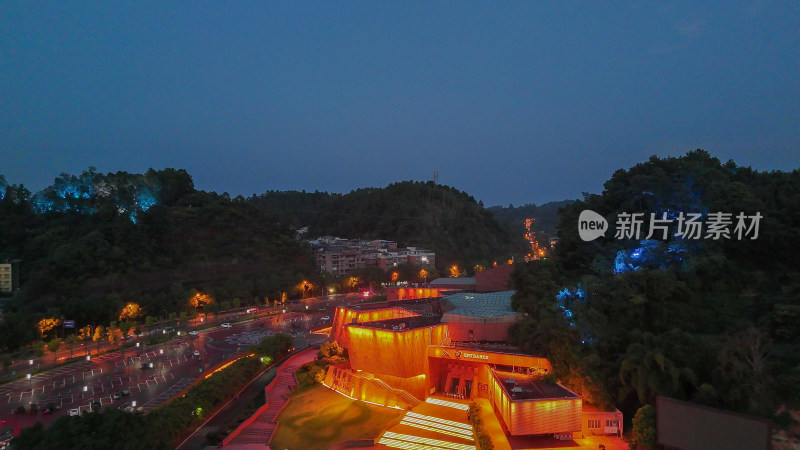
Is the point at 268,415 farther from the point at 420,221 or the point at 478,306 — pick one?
the point at 420,221

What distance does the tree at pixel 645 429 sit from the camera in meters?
Answer: 11.1

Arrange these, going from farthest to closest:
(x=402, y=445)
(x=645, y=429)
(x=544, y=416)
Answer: (x=402, y=445)
(x=544, y=416)
(x=645, y=429)

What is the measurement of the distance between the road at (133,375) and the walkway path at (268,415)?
14.2 ft

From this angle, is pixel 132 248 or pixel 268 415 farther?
pixel 132 248

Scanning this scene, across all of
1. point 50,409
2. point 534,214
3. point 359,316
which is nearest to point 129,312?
point 50,409

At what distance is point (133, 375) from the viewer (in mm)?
22203

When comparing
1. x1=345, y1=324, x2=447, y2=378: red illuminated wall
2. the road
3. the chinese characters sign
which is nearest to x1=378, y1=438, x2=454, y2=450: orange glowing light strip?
x1=345, y1=324, x2=447, y2=378: red illuminated wall

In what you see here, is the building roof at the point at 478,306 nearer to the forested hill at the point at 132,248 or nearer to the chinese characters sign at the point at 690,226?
the chinese characters sign at the point at 690,226

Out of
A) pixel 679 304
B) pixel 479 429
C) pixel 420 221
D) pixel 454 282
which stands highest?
pixel 420 221

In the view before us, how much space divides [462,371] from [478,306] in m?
4.05

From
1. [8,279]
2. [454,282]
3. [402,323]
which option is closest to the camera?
[402,323]

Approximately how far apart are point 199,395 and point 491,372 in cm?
1086

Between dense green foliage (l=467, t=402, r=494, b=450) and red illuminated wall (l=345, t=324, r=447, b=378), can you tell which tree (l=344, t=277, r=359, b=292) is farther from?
dense green foliage (l=467, t=402, r=494, b=450)

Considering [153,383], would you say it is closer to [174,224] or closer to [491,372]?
[491,372]
